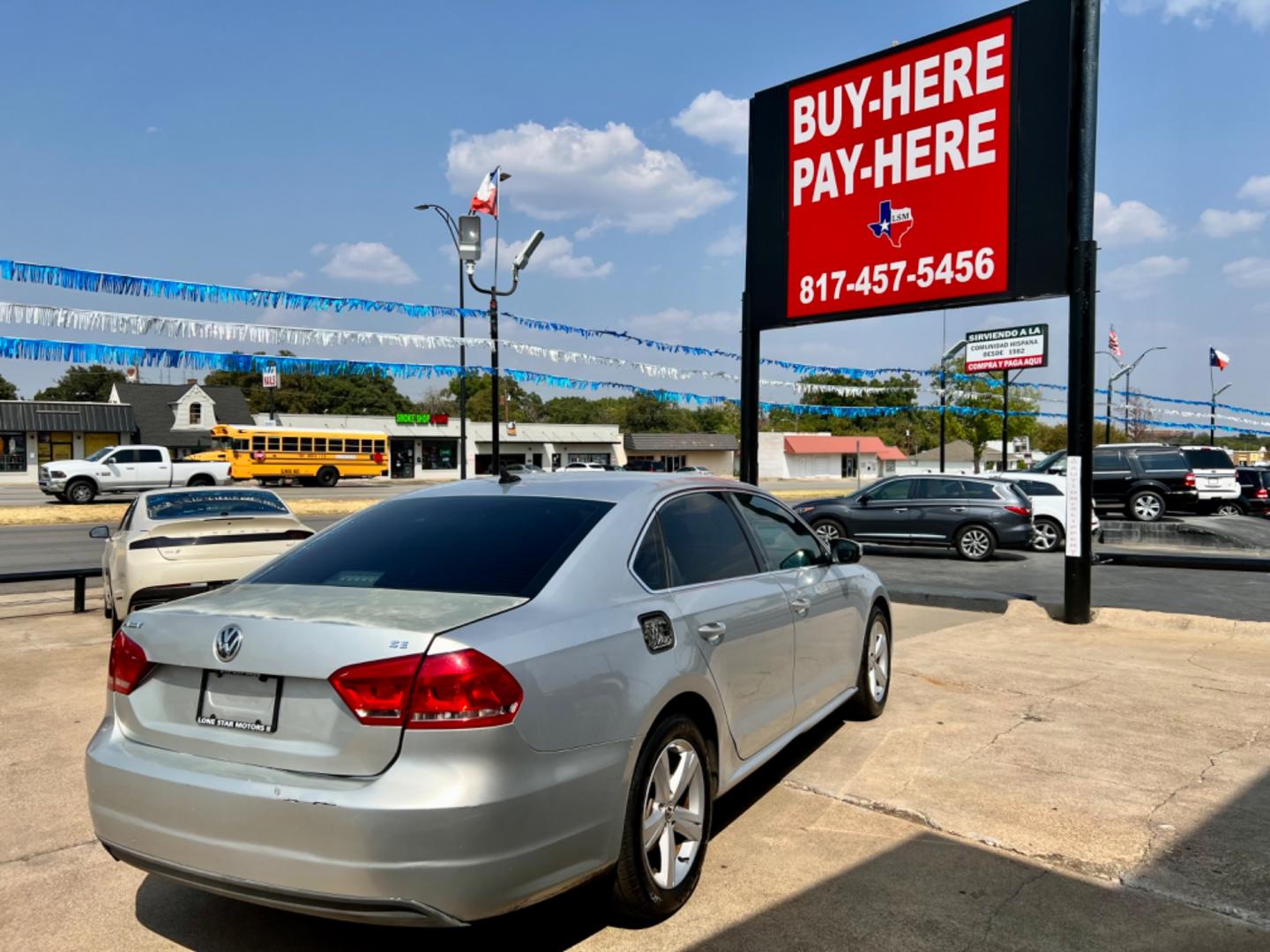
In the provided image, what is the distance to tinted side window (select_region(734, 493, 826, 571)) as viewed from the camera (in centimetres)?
483

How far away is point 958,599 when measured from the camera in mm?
11148

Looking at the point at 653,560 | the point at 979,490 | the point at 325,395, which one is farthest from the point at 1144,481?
the point at 325,395

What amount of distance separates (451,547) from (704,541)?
3.81 ft

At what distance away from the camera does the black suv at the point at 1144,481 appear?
971 inches

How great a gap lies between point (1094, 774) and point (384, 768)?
3.92 meters

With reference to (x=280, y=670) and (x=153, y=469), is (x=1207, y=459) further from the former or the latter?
(x=153, y=469)

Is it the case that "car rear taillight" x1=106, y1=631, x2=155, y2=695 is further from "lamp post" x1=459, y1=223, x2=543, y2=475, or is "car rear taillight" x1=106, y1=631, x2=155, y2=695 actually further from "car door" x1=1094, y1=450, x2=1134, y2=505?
"car door" x1=1094, y1=450, x2=1134, y2=505

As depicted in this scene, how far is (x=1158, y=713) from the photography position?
6.24 metres

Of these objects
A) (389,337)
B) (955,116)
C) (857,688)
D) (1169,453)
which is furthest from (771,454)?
(857,688)

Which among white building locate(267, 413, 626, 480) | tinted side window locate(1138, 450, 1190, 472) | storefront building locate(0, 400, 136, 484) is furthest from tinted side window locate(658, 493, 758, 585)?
storefront building locate(0, 400, 136, 484)

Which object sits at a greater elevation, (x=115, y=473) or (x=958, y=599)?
(x=115, y=473)

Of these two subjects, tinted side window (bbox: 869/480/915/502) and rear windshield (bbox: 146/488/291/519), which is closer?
rear windshield (bbox: 146/488/291/519)

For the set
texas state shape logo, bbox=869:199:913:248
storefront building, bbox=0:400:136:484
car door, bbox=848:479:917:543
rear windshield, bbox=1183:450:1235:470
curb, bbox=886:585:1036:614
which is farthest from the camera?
storefront building, bbox=0:400:136:484

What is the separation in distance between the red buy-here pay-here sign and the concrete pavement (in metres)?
5.52
